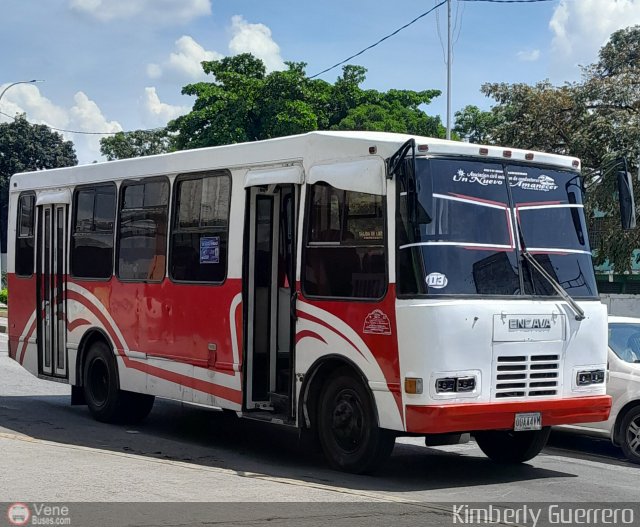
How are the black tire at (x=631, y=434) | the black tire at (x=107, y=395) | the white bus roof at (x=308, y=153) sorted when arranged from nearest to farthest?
the white bus roof at (x=308, y=153), the black tire at (x=631, y=434), the black tire at (x=107, y=395)

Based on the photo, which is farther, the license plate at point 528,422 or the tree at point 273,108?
the tree at point 273,108

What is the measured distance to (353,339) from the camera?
368 inches

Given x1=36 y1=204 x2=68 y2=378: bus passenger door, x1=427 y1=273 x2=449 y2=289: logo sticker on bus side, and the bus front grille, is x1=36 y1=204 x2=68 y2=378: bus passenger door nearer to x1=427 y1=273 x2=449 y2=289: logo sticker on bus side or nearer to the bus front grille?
x1=427 y1=273 x2=449 y2=289: logo sticker on bus side

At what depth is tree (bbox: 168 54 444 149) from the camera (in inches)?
1921

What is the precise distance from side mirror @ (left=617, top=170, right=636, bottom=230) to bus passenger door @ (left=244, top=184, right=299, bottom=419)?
328 cm

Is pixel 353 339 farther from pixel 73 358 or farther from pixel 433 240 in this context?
pixel 73 358

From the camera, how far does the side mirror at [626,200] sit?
9.93 m

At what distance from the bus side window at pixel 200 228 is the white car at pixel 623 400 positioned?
4394mm

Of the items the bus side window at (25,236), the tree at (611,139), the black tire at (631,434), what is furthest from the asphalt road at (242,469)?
the tree at (611,139)

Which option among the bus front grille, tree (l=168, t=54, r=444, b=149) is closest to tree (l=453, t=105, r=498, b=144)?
tree (l=168, t=54, r=444, b=149)

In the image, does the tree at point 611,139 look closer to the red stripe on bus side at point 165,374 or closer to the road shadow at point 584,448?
the road shadow at point 584,448

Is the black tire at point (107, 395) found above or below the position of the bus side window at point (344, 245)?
below

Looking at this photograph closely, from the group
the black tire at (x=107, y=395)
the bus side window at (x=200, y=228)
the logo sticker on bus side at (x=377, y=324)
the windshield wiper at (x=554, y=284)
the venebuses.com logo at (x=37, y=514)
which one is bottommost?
the venebuses.com logo at (x=37, y=514)

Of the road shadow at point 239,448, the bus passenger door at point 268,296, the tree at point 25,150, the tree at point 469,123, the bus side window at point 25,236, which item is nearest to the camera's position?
the road shadow at point 239,448
